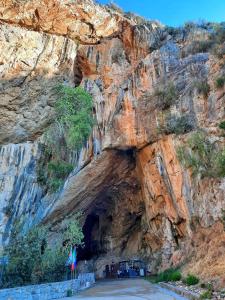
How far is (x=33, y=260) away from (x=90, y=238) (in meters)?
16.8

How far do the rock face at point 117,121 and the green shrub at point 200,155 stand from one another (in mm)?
442

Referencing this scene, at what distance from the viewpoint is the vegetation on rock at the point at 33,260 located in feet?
47.9

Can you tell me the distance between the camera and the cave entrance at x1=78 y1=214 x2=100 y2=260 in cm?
3069

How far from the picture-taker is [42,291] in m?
13.4

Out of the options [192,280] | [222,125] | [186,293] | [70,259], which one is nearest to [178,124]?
[222,125]

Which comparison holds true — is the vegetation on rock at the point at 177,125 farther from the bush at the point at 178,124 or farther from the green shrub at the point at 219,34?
the green shrub at the point at 219,34

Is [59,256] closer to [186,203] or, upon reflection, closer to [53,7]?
[186,203]

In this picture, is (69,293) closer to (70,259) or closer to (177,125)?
(70,259)

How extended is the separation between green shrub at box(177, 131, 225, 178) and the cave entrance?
13.0 metres

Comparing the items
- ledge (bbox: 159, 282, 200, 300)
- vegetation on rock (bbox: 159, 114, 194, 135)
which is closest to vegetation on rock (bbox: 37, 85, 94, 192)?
vegetation on rock (bbox: 159, 114, 194, 135)

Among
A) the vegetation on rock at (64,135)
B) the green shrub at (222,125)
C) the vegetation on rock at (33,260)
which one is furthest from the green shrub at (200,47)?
the vegetation on rock at (33,260)

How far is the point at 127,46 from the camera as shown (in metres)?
26.7

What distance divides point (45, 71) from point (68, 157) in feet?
22.5

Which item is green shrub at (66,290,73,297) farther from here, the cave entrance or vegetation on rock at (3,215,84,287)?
the cave entrance
